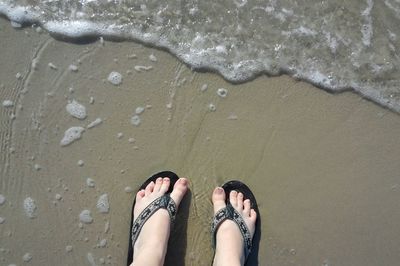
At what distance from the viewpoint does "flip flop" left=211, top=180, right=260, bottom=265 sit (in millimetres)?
2867

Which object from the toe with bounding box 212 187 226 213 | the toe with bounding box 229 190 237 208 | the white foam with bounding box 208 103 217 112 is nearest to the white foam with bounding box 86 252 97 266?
the toe with bounding box 212 187 226 213

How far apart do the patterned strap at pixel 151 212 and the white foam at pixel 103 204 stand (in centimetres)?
21

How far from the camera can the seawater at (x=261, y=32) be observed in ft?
9.74

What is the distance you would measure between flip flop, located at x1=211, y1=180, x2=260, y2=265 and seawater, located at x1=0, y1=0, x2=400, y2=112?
72cm

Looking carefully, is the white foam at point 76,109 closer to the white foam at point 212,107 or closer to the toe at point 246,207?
the white foam at point 212,107

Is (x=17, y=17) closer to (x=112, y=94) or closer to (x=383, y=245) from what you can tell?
(x=112, y=94)

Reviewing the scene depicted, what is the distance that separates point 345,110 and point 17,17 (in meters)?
2.29

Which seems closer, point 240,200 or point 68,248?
point 68,248

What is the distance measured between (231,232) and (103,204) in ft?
2.82

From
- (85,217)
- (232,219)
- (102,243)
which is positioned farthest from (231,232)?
(85,217)

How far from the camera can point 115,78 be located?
2.93 m

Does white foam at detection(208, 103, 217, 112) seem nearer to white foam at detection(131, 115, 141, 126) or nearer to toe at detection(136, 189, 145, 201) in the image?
white foam at detection(131, 115, 141, 126)

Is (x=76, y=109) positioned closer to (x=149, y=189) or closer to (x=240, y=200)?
(x=149, y=189)

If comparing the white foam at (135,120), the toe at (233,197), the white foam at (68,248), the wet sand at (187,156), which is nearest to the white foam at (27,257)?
the wet sand at (187,156)
